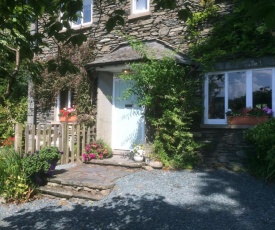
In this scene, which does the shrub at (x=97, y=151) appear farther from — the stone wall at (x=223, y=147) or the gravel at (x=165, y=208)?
the stone wall at (x=223, y=147)

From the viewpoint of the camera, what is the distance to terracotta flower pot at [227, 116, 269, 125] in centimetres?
695

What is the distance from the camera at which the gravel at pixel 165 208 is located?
4086 millimetres

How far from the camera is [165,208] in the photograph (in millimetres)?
4582

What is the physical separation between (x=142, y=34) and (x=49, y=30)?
688 cm

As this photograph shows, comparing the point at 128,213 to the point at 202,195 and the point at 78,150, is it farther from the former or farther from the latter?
the point at 78,150

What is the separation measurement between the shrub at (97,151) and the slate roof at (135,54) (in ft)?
7.74

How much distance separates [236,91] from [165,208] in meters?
4.27

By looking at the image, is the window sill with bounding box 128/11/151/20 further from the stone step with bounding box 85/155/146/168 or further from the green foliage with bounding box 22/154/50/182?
the green foliage with bounding box 22/154/50/182

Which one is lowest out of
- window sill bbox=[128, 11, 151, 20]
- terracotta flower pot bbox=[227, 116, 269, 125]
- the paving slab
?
the paving slab

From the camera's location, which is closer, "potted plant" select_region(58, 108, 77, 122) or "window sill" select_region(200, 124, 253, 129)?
"window sill" select_region(200, 124, 253, 129)

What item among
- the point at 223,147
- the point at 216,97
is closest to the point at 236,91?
the point at 216,97

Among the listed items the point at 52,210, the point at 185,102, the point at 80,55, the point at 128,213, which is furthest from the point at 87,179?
the point at 80,55

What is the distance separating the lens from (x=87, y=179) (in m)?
6.15

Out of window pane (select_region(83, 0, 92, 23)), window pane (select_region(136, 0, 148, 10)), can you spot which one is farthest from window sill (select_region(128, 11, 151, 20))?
window pane (select_region(83, 0, 92, 23))
